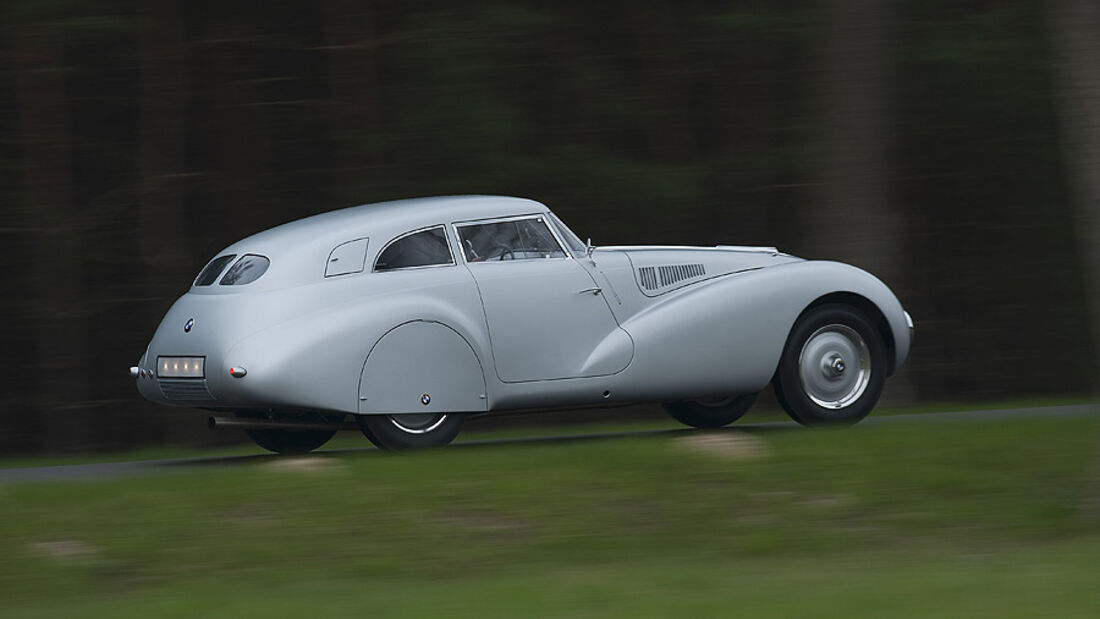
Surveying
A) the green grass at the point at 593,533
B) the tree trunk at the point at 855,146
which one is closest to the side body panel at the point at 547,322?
the green grass at the point at 593,533

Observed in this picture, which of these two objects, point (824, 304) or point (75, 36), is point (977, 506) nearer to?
point (824, 304)

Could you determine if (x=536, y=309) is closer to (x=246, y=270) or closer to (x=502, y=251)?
(x=502, y=251)

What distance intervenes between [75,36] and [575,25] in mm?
→ 5984

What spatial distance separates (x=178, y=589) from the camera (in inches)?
298

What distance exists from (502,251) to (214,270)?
195 centimetres

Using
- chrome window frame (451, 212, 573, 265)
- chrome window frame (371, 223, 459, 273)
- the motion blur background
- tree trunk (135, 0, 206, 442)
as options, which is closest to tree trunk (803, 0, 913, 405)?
the motion blur background

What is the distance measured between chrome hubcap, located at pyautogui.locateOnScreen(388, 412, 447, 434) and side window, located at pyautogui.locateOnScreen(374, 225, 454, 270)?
977mm

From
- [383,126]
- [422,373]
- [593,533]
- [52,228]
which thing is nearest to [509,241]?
[422,373]

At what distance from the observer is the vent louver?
10945mm

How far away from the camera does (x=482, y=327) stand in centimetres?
1019

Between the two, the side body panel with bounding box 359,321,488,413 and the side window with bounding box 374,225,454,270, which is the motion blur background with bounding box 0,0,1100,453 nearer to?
the side window with bounding box 374,225,454,270

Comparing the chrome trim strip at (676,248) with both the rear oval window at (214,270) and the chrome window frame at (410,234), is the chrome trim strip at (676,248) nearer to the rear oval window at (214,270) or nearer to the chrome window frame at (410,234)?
the chrome window frame at (410,234)

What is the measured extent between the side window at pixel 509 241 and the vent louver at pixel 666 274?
0.62 m

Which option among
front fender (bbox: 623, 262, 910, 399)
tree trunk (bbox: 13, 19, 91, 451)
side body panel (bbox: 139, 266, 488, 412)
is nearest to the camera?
side body panel (bbox: 139, 266, 488, 412)
